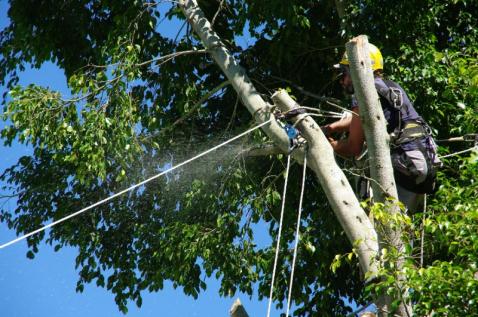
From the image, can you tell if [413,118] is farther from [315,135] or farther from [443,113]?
[443,113]

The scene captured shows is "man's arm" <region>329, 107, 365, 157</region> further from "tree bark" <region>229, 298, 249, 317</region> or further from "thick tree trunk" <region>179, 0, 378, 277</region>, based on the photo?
"tree bark" <region>229, 298, 249, 317</region>

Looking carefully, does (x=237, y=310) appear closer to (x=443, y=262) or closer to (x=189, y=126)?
(x=443, y=262)

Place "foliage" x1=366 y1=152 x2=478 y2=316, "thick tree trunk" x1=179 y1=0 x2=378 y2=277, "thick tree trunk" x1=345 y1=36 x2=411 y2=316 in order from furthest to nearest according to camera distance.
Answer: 1. "thick tree trunk" x1=179 y1=0 x2=378 y2=277
2. "thick tree trunk" x1=345 y1=36 x2=411 y2=316
3. "foliage" x1=366 y1=152 x2=478 y2=316

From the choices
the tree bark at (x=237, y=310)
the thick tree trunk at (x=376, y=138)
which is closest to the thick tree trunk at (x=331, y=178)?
the thick tree trunk at (x=376, y=138)

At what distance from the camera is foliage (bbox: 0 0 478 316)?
894 centimetres

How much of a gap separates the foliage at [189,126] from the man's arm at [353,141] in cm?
127

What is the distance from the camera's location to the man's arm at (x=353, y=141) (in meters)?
6.80

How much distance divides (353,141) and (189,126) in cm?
316

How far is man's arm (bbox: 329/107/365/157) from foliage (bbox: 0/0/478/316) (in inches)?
50.1

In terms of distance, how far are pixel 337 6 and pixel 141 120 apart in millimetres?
1870

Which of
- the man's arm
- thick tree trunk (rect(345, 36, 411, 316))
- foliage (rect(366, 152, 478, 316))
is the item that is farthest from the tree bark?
the man's arm

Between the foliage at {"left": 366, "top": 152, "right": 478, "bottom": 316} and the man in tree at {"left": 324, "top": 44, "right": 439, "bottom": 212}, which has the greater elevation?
the man in tree at {"left": 324, "top": 44, "right": 439, "bottom": 212}

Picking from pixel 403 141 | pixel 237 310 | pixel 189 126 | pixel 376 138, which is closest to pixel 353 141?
pixel 403 141

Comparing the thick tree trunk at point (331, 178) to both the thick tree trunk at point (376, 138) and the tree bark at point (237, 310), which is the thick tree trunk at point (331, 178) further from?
the tree bark at point (237, 310)
